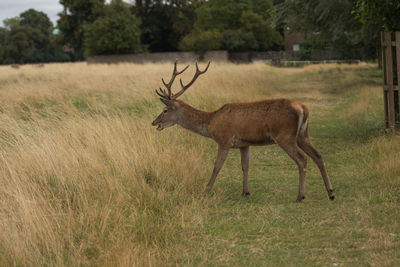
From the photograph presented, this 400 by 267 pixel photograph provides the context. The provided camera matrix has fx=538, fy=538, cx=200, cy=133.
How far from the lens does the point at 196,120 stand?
26.0 ft

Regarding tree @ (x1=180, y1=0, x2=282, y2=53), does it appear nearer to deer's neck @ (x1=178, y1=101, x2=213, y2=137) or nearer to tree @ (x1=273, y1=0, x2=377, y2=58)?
tree @ (x1=273, y1=0, x2=377, y2=58)

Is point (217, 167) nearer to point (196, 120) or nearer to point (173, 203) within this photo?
point (196, 120)

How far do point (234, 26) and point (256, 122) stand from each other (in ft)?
181

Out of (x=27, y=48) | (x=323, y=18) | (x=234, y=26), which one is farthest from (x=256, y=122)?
(x=27, y=48)

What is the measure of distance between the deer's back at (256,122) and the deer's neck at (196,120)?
0.27m

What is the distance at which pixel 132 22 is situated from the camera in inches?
2141

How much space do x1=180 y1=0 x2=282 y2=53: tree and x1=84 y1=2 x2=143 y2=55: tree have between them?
5.25 meters

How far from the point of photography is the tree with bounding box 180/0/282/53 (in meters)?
55.5

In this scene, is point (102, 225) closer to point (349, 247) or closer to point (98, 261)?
point (98, 261)

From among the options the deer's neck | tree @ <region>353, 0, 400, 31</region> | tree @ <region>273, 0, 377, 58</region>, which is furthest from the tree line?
the deer's neck

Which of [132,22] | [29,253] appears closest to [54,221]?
[29,253]

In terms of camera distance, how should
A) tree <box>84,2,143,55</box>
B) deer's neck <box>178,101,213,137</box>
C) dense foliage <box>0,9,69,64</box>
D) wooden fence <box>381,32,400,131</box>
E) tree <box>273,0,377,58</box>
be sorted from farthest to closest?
dense foliage <box>0,9,69,64</box>
tree <box>84,2,143,55</box>
tree <box>273,0,377,58</box>
wooden fence <box>381,32,400,131</box>
deer's neck <box>178,101,213,137</box>

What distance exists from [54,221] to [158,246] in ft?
3.54

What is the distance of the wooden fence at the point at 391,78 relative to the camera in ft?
33.8
